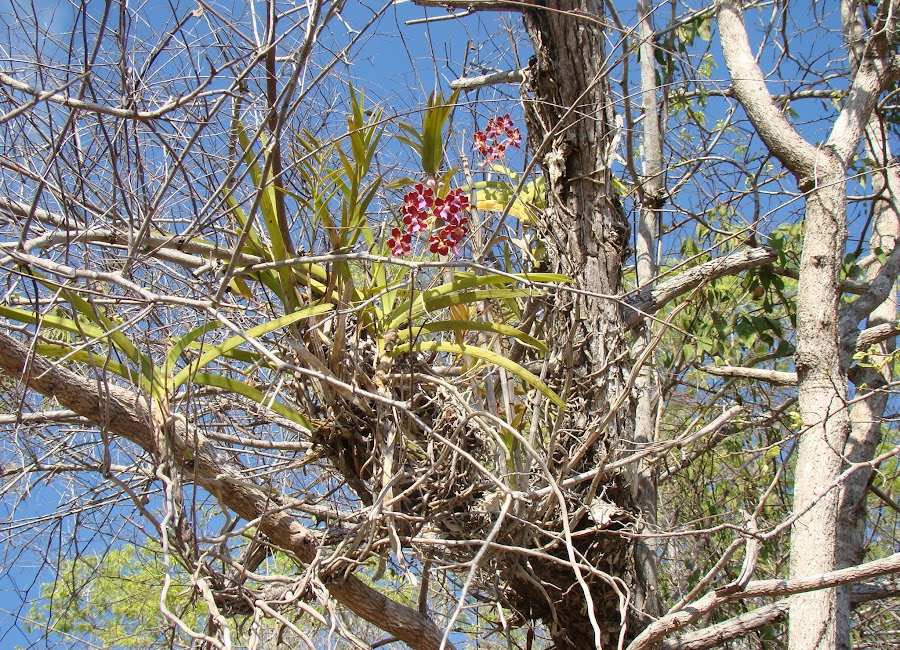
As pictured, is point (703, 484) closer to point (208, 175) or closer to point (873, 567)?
point (873, 567)

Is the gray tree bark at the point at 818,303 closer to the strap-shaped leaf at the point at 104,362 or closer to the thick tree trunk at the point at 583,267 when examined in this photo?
the thick tree trunk at the point at 583,267

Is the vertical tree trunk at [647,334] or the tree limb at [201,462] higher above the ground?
the vertical tree trunk at [647,334]

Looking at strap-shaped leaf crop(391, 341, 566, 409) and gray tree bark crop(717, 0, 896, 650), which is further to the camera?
gray tree bark crop(717, 0, 896, 650)

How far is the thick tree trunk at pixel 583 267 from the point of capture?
1.97m

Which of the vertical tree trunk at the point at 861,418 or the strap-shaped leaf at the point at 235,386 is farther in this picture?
the vertical tree trunk at the point at 861,418

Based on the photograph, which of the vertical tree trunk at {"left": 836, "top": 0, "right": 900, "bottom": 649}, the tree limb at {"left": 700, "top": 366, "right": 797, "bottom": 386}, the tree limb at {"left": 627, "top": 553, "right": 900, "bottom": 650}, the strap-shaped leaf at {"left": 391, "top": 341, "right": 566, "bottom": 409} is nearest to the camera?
the tree limb at {"left": 627, "top": 553, "right": 900, "bottom": 650}

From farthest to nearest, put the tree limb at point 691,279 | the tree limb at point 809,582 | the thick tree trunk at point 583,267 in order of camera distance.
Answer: the tree limb at point 691,279 < the thick tree trunk at point 583,267 < the tree limb at point 809,582

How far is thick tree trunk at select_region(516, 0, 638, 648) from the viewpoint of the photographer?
77.5 inches

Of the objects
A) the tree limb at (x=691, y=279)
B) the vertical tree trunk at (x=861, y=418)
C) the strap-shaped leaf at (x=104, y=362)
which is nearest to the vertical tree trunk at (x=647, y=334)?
the tree limb at (x=691, y=279)

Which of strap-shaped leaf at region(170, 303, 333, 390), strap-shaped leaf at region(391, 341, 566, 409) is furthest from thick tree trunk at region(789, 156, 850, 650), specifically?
strap-shaped leaf at region(170, 303, 333, 390)

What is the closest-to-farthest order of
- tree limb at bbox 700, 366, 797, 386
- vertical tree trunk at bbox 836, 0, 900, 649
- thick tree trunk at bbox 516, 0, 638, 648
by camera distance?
thick tree trunk at bbox 516, 0, 638, 648 < vertical tree trunk at bbox 836, 0, 900, 649 < tree limb at bbox 700, 366, 797, 386

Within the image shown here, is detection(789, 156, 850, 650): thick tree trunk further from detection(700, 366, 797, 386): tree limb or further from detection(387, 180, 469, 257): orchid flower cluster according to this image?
detection(387, 180, 469, 257): orchid flower cluster

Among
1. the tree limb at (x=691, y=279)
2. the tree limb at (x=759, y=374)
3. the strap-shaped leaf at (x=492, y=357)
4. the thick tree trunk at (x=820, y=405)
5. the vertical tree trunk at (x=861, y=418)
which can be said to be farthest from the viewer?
the tree limb at (x=759, y=374)

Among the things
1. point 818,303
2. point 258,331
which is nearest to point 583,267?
point 818,303
